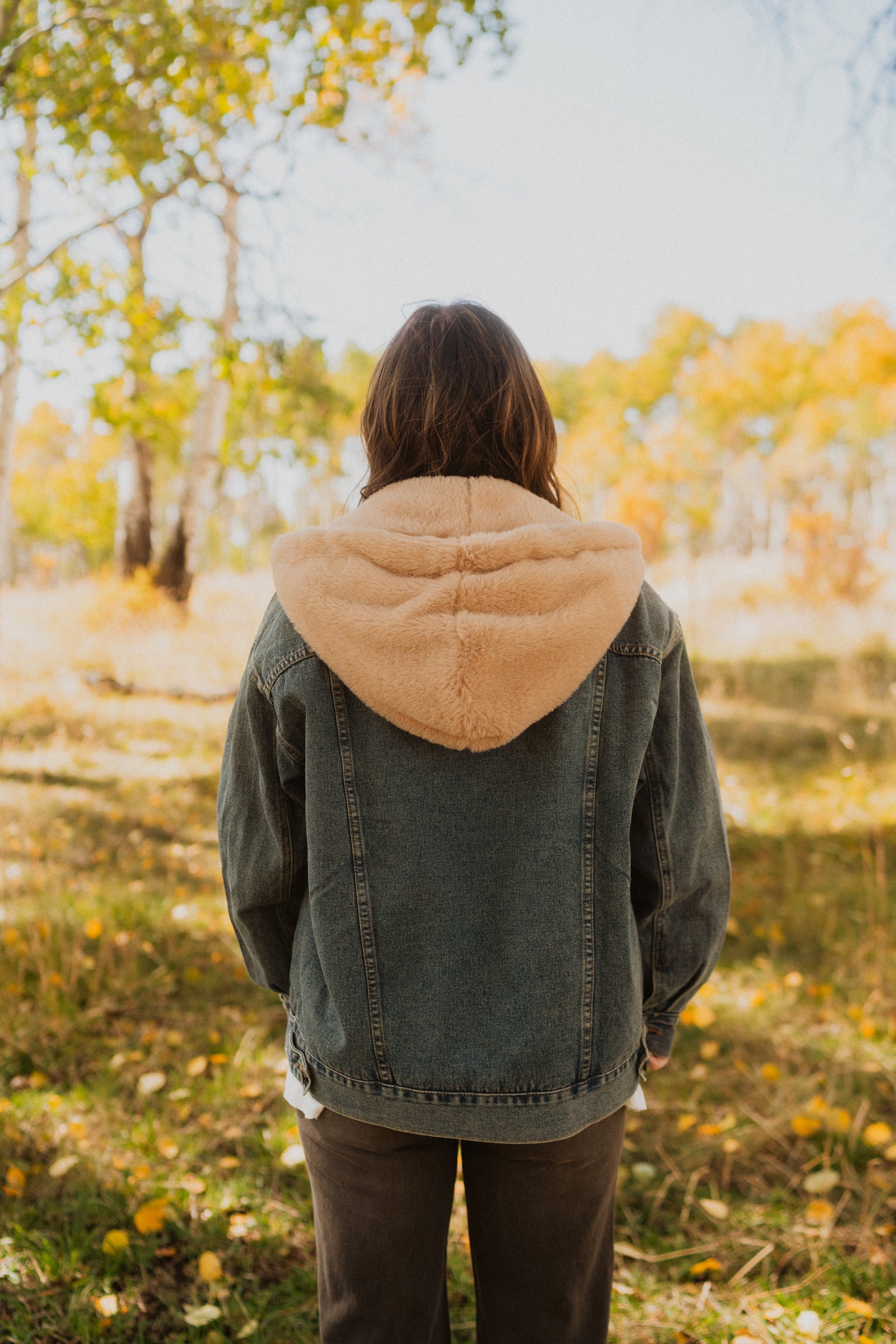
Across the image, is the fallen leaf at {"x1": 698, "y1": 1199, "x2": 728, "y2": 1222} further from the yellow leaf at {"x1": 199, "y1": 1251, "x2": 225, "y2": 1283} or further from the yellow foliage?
the yellow foliage

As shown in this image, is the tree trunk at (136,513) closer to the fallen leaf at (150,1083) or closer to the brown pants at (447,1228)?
the fallen leaf at (150,1083)

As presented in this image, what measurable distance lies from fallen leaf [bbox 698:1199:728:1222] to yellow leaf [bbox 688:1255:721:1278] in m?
0.17

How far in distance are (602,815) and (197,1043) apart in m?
2.39

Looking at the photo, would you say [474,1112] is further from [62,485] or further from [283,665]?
[62,485]

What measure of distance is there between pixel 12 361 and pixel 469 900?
4585mm

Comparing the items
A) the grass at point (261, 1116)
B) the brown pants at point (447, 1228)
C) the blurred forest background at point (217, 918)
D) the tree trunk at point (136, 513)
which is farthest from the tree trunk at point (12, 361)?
the brown pants at point (447, 1228)

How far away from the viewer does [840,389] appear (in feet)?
73.9

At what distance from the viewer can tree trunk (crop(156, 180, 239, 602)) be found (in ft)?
26.8

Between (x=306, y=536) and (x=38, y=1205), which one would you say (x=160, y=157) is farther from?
(x=38, y=1205)

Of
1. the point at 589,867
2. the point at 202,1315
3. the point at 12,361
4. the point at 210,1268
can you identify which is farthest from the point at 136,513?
the point at 589,867

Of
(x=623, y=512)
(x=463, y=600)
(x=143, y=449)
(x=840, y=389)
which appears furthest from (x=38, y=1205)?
(x=840, y=389)

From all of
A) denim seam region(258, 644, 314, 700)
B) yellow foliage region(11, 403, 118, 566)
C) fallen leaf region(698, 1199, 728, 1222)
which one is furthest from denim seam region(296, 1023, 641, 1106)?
yellow foliage region(11, 403, 118, 566)

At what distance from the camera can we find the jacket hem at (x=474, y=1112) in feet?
3.54

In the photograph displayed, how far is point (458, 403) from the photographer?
1.15 meters
